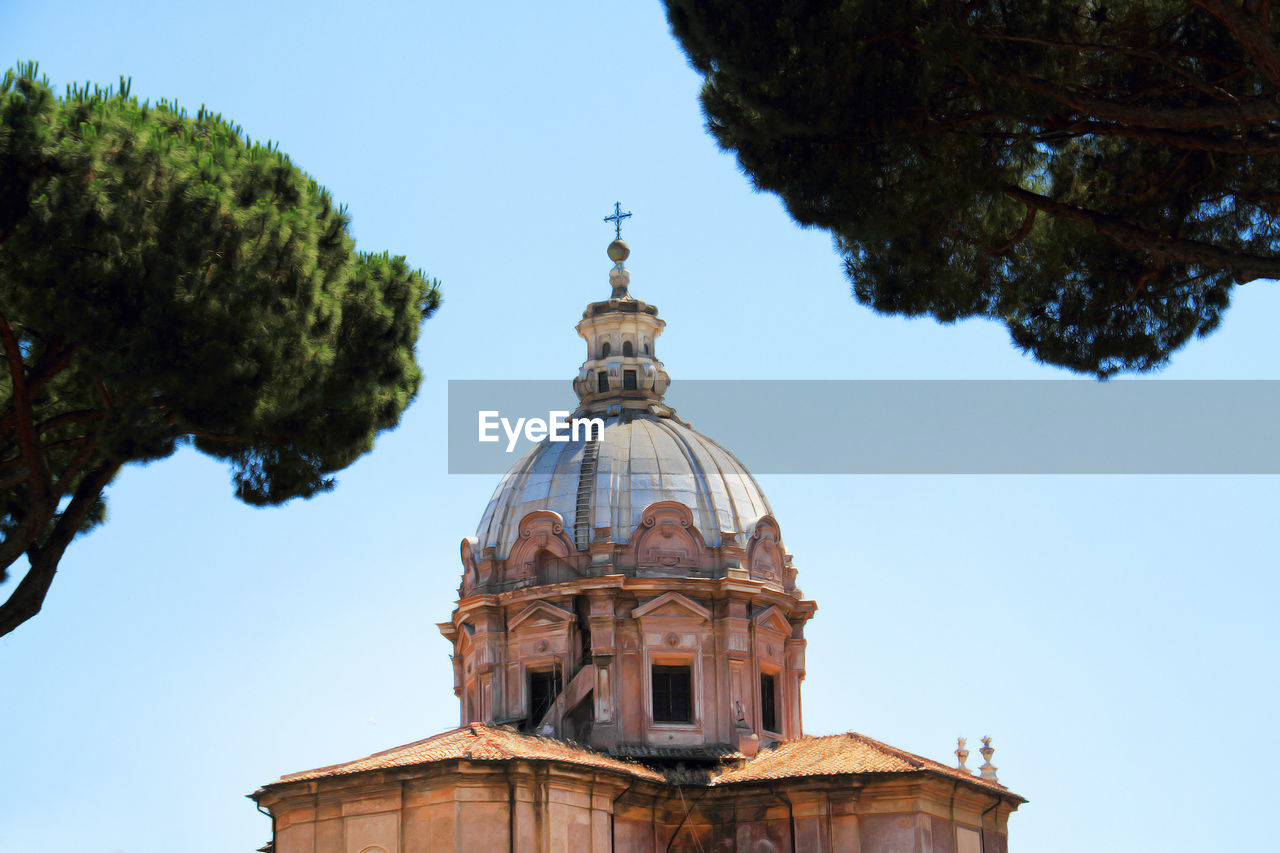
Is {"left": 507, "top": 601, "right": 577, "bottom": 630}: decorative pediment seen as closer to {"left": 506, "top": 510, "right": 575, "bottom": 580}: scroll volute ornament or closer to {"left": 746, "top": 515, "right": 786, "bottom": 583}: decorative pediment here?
{"left": 506, "top": 510, "right": 575, "bottom": 580}: scroll volute ornament

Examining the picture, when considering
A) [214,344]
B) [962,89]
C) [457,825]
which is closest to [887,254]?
[962,89]

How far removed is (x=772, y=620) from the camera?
3947cm

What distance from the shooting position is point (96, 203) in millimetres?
18656

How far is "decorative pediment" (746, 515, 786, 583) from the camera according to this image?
40.0m

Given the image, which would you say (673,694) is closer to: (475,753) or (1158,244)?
(475,753)

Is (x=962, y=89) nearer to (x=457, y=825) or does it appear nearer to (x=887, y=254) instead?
(x=887, y=254)

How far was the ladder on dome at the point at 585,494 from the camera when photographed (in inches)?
1555

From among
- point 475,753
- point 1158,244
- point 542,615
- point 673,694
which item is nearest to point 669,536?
point 542,615

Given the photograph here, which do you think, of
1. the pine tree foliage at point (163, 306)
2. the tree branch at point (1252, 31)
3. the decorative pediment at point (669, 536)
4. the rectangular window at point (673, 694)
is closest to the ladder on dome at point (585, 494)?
the decorative pediment at point (669, 536)

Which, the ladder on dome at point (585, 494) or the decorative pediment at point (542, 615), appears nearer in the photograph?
the decorative pediment at point (542, 615)

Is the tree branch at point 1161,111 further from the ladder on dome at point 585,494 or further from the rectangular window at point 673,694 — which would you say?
the ladder on dome at point 585,494

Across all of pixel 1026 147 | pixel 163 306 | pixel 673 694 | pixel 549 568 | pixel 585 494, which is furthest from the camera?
pixel 585 494

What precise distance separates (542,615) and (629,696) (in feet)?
8.32

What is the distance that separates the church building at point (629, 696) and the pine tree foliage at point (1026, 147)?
15.0m
